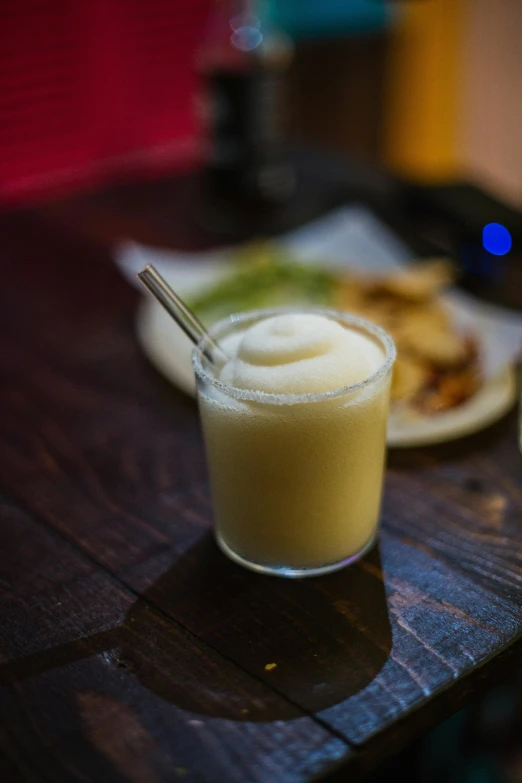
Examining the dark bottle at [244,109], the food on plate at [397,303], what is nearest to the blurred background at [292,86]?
the dark bottle at [244,109]

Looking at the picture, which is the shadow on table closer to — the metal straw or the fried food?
→ the metal straw

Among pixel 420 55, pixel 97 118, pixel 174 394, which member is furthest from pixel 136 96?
pixel 174 394

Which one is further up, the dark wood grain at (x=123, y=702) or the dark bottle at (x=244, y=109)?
the dark bottle at (x=244, y=109)

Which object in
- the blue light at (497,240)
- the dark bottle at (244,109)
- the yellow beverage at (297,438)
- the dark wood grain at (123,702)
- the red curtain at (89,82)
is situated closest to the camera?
the dark wood grain at (123,702)

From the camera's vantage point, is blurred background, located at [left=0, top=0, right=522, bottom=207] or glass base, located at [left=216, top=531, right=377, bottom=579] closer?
glass base, located at [left=216, top=531, right=377, bottom=579]

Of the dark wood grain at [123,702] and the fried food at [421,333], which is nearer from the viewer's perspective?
the dark wood grain at [123,702]

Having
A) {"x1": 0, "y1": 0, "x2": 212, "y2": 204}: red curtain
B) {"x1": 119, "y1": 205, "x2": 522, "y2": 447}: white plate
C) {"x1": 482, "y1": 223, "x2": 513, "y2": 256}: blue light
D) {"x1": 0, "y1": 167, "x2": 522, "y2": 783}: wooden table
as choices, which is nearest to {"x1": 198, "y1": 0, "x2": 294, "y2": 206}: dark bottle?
{"x1": 119, "y1": 205, "x2": 522, "y2": 447}: white plate

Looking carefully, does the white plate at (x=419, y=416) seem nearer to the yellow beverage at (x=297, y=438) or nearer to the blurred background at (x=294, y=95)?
the yellow beverage at (x=297, y=438)

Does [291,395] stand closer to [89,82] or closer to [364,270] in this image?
[364,270]
